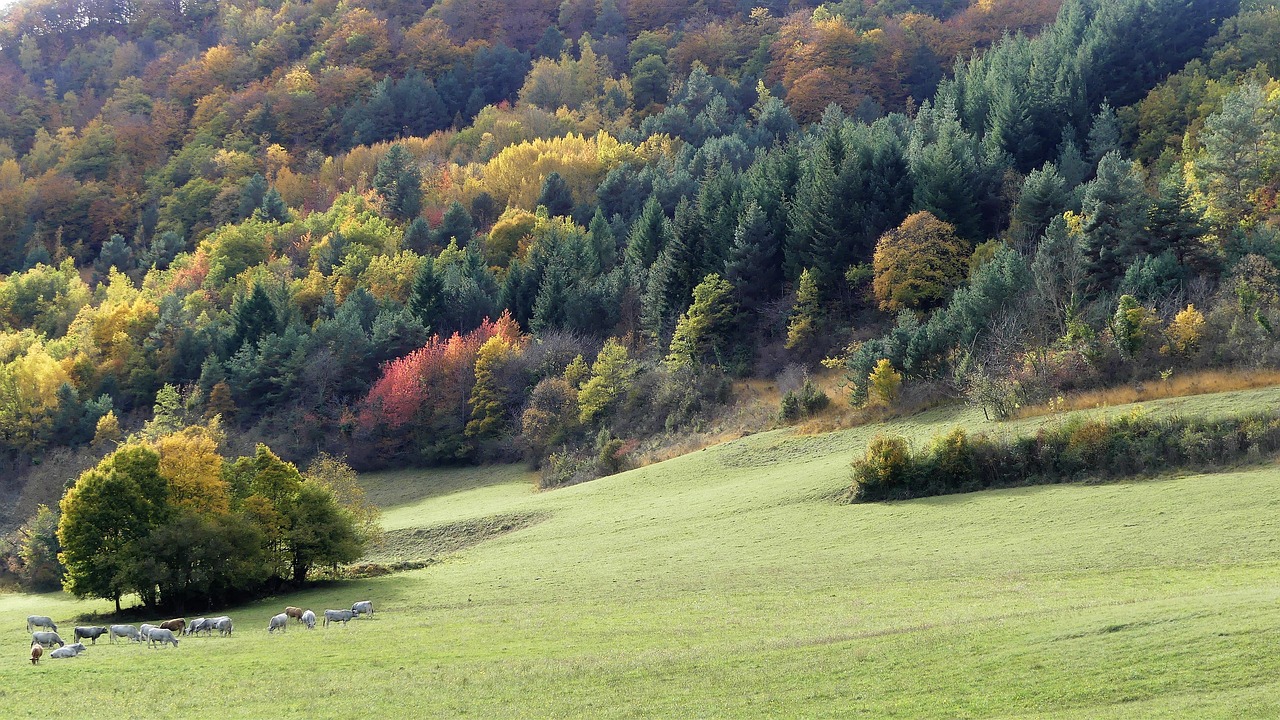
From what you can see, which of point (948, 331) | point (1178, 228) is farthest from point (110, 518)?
point (1178, 228)

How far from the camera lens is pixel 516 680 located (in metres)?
28.1

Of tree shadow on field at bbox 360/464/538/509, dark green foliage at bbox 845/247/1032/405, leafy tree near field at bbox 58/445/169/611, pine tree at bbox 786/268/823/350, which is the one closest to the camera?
leafy tree near field at bbox 58/445/169/611

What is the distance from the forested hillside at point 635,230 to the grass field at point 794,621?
1606 centimetres

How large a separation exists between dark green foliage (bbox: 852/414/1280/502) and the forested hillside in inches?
283

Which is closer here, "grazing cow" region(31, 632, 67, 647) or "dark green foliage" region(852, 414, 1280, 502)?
"grazing cow" region(31, 632, 67, 647)

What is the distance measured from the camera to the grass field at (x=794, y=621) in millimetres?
24906

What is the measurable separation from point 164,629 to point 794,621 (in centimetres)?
1941

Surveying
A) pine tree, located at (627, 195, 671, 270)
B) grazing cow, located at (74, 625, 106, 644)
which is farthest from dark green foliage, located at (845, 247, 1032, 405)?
grazing cow, located at (74, 625, 106, 644)

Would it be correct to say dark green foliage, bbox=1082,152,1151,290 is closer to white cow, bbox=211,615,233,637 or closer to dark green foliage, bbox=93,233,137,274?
white cow, bbox=211,615,233,637

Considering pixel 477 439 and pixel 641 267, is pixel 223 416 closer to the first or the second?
pixel 477 439

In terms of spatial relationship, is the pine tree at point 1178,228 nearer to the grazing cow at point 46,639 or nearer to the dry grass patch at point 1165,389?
the dry grass patch at point 1165,389

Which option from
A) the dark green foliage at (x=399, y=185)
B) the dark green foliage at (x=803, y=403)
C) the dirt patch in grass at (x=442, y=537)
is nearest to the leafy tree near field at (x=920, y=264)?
the dark green foliage at (x=803, y=403)

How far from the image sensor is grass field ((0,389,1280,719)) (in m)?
24.9

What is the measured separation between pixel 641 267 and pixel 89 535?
59.7m
